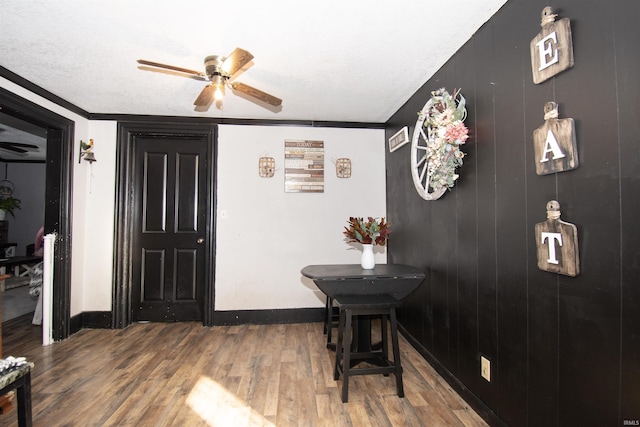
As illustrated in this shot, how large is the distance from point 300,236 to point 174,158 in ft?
5.47

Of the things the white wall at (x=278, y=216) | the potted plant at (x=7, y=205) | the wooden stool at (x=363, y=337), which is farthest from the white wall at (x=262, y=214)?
the potted plant at (x=7, y=205)

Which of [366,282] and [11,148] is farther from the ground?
[11,148]

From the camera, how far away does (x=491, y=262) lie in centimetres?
161

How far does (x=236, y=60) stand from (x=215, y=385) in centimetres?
208

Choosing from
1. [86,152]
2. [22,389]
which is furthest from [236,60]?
[86,152]

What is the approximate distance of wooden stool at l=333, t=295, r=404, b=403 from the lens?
6.08 ft

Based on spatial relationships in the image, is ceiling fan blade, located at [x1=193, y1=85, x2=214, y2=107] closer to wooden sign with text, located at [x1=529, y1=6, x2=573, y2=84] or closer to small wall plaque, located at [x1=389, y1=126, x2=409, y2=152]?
small wall plaque, located at [x1=389, y1=126, x2=409, y2=152]

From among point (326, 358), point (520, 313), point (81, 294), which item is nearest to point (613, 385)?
point (520, 313)

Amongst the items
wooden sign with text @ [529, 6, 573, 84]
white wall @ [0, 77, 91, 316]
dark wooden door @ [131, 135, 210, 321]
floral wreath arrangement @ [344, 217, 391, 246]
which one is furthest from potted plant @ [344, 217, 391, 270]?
white wall @ [0, 77, 91, 316]

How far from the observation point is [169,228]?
324 cm

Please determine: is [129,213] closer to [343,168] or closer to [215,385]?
[215,385]

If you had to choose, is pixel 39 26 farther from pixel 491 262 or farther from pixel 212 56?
pixel 491 262

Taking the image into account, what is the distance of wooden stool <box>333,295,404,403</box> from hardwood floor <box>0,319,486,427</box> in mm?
124

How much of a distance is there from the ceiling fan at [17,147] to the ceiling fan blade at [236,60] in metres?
4.99
